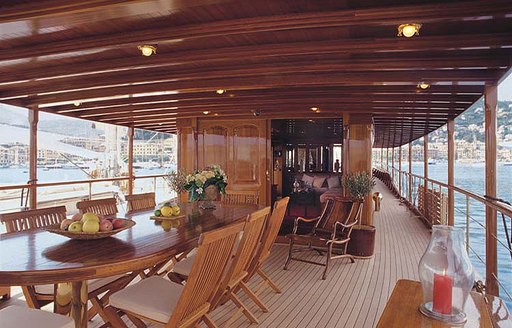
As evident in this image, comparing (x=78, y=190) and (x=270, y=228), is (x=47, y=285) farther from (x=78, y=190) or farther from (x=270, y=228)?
(x=78, y=190)

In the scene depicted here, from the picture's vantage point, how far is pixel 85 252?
6.21 ft

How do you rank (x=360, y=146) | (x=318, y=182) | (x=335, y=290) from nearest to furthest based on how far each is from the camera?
(x=335, y=290) → (x=360, y=146) → (x=318, y=182)

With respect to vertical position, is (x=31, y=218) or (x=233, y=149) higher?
(x=233, y=149)

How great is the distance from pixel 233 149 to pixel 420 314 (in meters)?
5.29

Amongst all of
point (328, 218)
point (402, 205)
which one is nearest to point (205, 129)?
point (328, 218)

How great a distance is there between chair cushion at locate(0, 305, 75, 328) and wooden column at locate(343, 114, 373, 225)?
4.80 metres

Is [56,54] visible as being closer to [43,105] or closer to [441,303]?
[43,105]

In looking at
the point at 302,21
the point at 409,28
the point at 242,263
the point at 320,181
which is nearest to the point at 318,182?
the point at 320,181

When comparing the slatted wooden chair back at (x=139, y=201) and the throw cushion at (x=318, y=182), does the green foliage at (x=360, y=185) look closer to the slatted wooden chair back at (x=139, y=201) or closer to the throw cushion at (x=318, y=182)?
the slatted wooden chair back at (x=139, y=201)

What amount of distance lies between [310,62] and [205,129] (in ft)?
11.8

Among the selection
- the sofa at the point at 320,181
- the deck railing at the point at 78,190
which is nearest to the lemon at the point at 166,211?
the deck railing at the point at 78,190

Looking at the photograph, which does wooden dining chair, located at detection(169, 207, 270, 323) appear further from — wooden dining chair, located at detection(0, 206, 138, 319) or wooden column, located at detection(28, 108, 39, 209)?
wooden column, located at detection(28, 108, 39, 209)

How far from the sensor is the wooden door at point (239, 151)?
620 cm

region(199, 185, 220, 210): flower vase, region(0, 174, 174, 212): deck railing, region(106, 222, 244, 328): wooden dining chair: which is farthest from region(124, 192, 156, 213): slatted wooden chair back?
region(0, 174, 174, 212): deck railing
